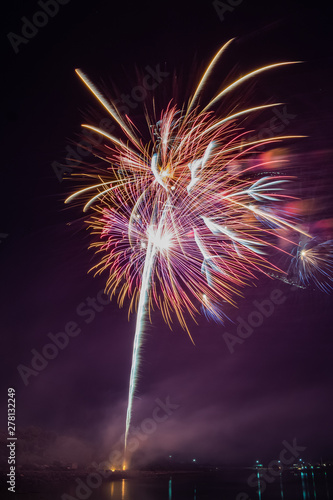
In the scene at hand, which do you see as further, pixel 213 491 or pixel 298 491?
pixel 213 491

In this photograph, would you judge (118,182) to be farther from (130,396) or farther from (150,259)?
(130,396)

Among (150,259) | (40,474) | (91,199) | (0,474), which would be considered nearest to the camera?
(91,199)

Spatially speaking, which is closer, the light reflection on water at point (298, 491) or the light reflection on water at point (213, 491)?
the light reflection on water at point (298, 491)

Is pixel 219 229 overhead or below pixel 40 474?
overhead

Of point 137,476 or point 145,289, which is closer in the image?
point 145,289

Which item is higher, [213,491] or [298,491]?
[298,491]

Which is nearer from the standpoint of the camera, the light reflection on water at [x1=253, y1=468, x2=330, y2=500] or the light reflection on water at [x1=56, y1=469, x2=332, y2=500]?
the light reflection on water at [x1=253, y1=468, x2=330, y2=500]

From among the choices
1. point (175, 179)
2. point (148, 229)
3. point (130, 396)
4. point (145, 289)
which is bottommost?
point (130, 396)

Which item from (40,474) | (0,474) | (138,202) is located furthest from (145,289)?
(40,474)

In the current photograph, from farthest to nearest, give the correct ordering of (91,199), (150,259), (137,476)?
(137,476) → (150,259) → (91,199)

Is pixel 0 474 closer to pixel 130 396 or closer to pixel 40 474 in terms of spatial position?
pixel 40 474
